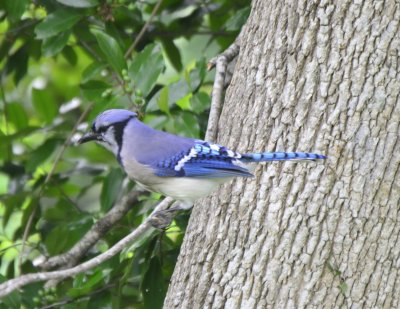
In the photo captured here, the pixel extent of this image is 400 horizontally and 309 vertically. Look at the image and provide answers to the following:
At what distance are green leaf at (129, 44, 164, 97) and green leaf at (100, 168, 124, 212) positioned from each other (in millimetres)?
539

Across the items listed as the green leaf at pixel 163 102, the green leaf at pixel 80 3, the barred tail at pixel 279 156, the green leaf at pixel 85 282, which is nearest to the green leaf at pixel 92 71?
the green leaf at pixel 80 3

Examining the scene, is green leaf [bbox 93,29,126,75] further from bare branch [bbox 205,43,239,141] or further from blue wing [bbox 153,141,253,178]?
blue wing [bbox 153,141,253,178]

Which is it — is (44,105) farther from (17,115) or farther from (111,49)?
(111,49)

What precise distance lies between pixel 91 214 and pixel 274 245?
1.25 meters

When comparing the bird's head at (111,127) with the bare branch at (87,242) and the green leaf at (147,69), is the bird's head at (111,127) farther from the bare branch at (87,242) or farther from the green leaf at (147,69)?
the bare branch at (87,242)

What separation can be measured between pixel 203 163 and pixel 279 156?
33 cm

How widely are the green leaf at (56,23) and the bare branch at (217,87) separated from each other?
0.59 metres

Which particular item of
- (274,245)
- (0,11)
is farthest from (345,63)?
(0,11)

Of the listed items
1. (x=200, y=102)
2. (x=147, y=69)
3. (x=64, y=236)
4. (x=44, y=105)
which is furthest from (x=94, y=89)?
(x=64, y=236)

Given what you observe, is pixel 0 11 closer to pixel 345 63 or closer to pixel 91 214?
pixel 91 214

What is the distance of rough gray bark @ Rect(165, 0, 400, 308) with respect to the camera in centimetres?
224

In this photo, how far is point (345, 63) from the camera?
2332mm

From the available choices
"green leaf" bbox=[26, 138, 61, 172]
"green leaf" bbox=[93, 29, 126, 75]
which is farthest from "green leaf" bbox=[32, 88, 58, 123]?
"green leaf" bbox=[93, 29, 126, 75]

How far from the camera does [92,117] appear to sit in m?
3.00
